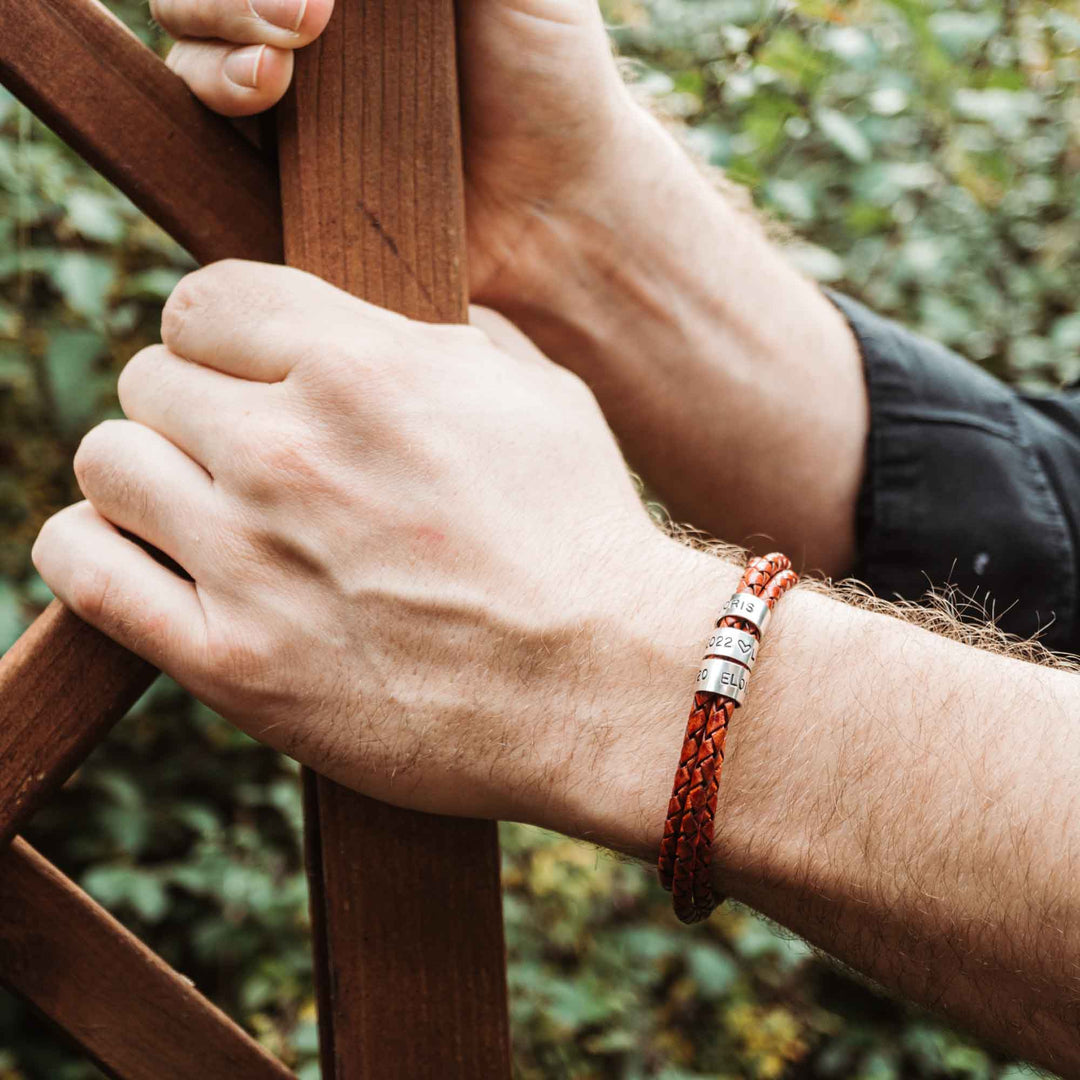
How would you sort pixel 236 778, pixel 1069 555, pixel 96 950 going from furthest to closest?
pixel 236 778 → pixel 1069 555 → pixel 96 950

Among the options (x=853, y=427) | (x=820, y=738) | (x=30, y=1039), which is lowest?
(x=30, y=1039)

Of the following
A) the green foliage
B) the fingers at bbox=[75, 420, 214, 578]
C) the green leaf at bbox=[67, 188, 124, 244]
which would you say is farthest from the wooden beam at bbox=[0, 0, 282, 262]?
the green foliage

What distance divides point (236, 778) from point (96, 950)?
1.13m

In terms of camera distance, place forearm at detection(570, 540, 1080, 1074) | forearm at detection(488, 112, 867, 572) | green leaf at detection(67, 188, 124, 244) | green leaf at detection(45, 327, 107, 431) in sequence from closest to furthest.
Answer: forearm at detection(570, 540, 1080, 1074)
forearm at detection(488, 112, 867, 572)
green leaf at detection(67, 188, 124, 244)
green leaf at detection(45, 327, 107, 431)

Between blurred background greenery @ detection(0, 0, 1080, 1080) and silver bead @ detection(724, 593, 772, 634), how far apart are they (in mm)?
908

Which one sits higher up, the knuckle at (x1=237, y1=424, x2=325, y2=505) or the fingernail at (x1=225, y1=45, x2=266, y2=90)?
the fingernail at (x1=225, y1=45, x2=266, y2=90)

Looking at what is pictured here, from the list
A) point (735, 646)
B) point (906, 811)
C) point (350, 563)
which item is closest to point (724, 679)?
point (735, 646)

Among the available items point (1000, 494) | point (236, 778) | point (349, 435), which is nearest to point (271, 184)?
point (349, 435)

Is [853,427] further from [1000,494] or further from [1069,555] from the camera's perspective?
[1069,555]

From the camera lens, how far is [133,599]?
0.66 m

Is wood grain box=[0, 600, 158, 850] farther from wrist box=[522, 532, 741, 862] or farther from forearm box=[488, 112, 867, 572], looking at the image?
forearm box=[488, 112, 867, 572]

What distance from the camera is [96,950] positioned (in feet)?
2.35

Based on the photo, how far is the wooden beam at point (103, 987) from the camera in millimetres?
701

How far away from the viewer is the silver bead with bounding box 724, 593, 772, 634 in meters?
0.67
